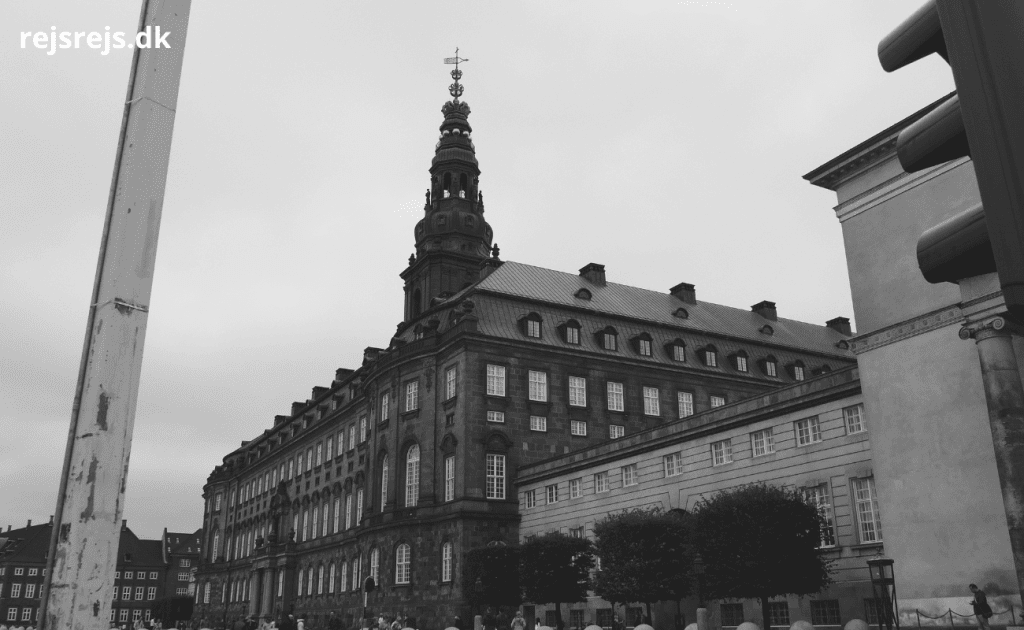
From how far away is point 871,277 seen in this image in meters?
31.0

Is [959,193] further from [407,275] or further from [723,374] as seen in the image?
[407,275]

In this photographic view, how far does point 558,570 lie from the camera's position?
143 feet

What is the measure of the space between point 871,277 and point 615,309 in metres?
37.0

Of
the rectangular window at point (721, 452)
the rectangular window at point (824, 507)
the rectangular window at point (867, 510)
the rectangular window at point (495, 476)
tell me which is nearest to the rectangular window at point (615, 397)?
the rectangular window at point (495, 476)

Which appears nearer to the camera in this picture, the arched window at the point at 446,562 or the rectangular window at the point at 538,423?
the arched window at the point at 446,562

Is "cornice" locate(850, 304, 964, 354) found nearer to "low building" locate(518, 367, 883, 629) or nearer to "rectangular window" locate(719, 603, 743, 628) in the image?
"low building" locate(518, 367, 883, 629)

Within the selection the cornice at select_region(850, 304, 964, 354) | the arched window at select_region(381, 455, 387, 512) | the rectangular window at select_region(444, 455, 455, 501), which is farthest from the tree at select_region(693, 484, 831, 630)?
the arched window at select_region(381, 455, 387, 512)

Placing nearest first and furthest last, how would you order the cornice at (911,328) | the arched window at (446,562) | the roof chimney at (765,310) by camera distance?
the cornice at (911,328) < the arched window at (446,562) < the roof chimney at (765,310)

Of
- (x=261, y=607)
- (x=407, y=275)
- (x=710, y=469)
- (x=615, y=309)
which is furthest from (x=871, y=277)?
(x=261, y=607)

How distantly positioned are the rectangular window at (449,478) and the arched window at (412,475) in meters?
2.48

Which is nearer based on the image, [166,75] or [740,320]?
[166,75]

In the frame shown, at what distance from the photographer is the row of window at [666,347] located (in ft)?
200

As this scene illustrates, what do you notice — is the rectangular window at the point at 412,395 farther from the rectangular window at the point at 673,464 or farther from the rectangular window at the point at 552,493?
the rectangular window at the point at 673,464

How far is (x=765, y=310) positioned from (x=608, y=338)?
2379 cm
